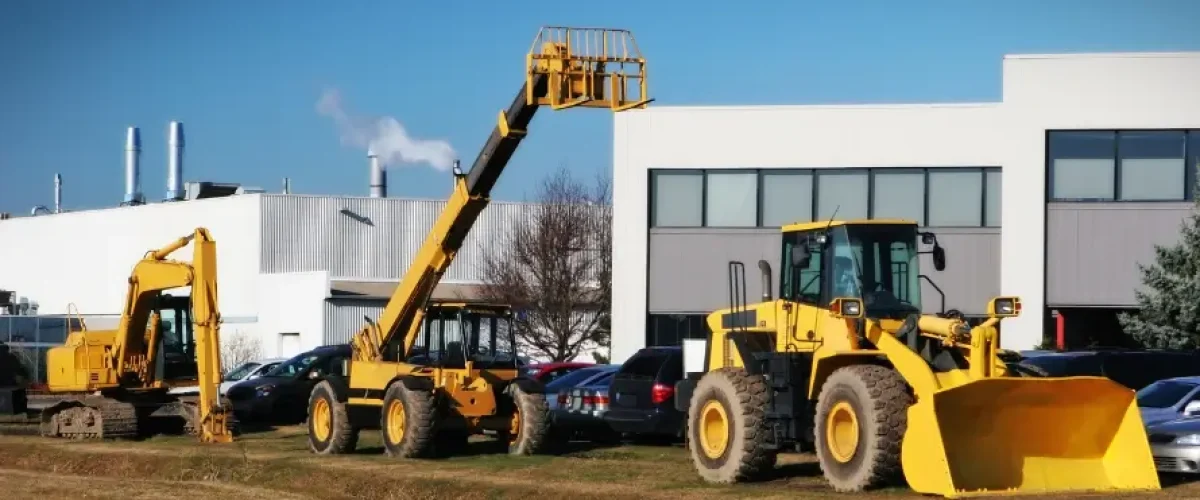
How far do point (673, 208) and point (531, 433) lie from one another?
60.8 ft

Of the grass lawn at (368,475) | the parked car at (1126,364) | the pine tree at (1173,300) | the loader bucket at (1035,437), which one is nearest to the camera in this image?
the loader bucket at (1035,437)

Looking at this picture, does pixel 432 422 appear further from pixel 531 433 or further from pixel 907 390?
pixel 907 390

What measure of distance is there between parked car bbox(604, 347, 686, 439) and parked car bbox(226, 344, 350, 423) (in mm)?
8666

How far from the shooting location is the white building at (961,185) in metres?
38.0

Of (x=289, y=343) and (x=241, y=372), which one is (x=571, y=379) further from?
(x=289, y=343)

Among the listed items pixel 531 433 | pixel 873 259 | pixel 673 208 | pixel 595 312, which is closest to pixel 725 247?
pixel 673 208

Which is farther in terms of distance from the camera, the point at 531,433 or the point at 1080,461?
the point at 531,433

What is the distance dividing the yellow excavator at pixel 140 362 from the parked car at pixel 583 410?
5.38 metres

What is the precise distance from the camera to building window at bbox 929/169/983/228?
39250mm

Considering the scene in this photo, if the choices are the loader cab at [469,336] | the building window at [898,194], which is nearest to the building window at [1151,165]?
the building window at [898,194]

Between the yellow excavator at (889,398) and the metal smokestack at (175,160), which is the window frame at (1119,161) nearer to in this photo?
the yellow excavator at (889,398)

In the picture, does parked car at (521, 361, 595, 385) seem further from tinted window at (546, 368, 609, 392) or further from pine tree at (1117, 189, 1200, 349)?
pine tree at (1117, 189, 1200, 349)

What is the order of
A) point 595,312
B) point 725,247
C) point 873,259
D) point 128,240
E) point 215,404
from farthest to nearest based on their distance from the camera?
point 128,240, point 595,312, point 725,247, point 215,404, point 873,259

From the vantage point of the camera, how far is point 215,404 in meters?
27.0
